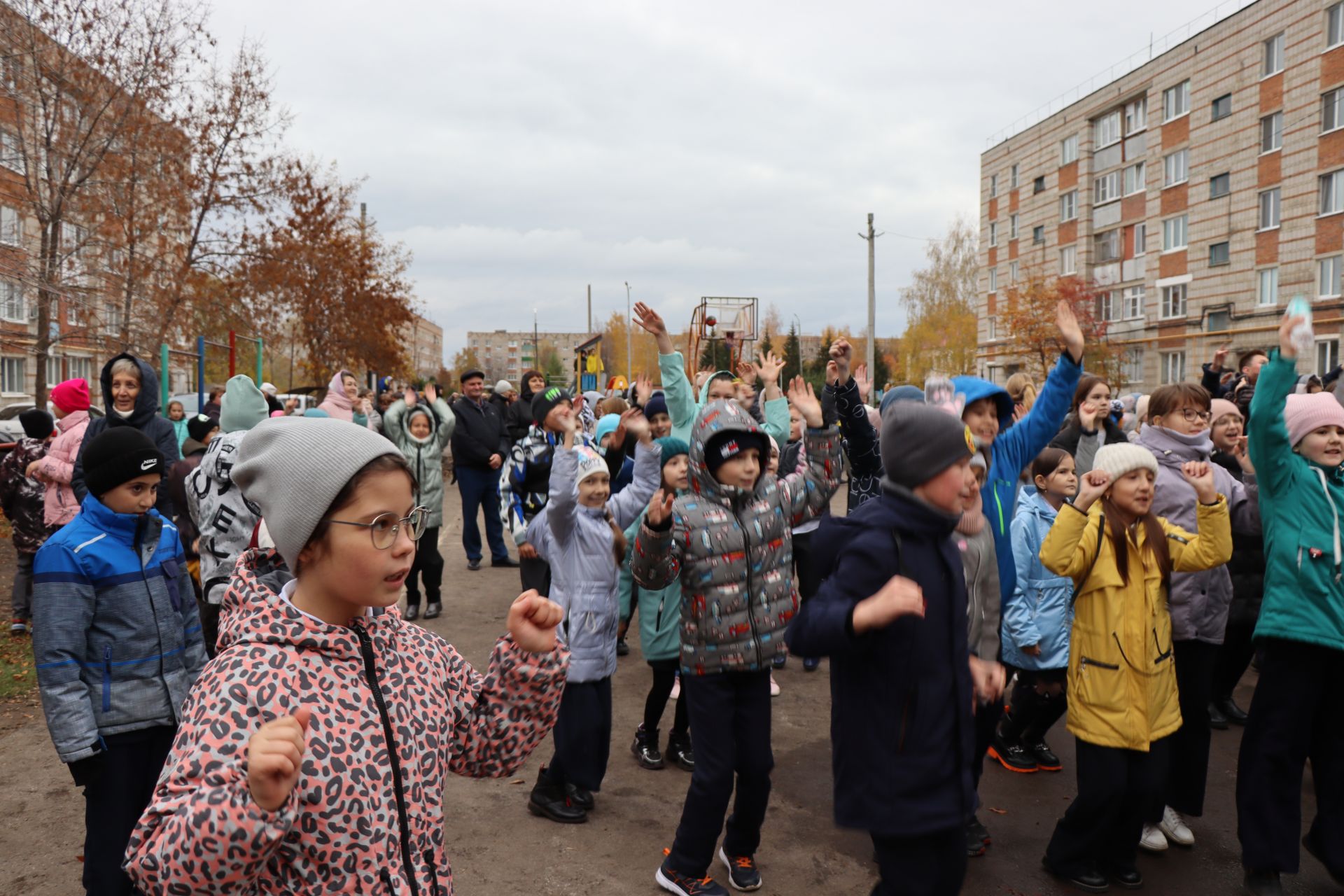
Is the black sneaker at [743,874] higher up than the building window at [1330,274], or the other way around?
the building window at [1330,274]

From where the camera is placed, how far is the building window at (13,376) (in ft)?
128

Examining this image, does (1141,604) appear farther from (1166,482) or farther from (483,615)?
(483,615)

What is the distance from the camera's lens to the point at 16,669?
6918mm

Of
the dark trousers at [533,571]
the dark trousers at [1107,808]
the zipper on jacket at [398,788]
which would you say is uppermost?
the zipper on jacket at [398,788]

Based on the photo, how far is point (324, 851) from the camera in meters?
1.65

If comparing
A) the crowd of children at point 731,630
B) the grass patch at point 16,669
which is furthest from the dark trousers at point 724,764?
the grass patch at point 16,669

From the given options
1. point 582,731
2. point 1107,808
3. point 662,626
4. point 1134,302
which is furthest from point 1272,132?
point 582,731

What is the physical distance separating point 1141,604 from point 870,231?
3048 cm

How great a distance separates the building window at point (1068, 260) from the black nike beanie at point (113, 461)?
47.2 meters

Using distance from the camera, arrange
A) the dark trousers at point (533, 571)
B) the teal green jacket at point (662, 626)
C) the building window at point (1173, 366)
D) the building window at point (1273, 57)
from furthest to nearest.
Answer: the building window at point (1173, 366) → the building window at point (1273, 57) → the dark trousers at point (533, 571) → the teal green jacket at point (662, 626)

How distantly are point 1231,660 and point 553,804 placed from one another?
4.60m

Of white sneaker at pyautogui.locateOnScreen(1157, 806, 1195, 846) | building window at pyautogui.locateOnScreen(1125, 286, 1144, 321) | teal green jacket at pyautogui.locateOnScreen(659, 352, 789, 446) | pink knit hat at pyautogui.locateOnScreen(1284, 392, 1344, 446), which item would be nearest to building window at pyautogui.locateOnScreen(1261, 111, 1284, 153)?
building window at pyautogui.locateOnScreen(1125, 286, 1144, 321)

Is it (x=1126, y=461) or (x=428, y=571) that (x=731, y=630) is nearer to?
(x=1126, y=461)

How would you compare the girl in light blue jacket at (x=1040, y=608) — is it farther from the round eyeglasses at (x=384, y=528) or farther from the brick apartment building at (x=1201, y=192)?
the brick apartment building at (x=1201, y=192)
